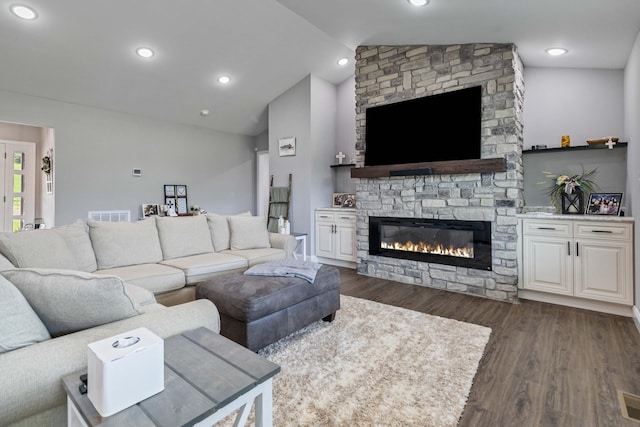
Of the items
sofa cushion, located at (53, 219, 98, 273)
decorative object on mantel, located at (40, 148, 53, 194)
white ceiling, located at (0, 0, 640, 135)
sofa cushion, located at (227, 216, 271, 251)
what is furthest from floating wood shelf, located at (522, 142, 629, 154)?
decorative object on mantel, located at (40, 148, 53, 194)

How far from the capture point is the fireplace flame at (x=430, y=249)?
13.2 feet

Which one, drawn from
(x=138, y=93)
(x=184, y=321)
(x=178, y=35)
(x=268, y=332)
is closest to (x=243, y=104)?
(x=138, y=93)

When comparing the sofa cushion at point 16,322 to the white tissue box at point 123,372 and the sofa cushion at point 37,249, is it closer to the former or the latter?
the white tissue box at point 123,372

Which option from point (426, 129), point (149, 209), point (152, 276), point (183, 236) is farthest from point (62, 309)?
point (149, 209)

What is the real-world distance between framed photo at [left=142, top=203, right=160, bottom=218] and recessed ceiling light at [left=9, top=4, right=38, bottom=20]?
3.10 meters

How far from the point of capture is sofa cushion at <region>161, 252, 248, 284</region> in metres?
3.13

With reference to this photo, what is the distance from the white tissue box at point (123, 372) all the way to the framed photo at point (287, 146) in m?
4.89

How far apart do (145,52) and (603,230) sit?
551cm

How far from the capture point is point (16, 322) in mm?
1173

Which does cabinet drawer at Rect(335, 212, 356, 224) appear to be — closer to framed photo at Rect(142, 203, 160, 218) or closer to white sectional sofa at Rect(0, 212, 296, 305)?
white sectional sofa at Rect(0, 212, 296, 305)

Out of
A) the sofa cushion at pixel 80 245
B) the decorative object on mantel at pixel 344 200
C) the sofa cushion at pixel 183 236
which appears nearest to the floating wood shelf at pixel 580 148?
the decorative object on mantel at pixel 344 200

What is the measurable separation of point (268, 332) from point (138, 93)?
4639 millimetres

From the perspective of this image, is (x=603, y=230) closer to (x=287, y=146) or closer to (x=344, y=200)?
(x=344, y=200)

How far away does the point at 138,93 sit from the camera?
5230 millimetres
